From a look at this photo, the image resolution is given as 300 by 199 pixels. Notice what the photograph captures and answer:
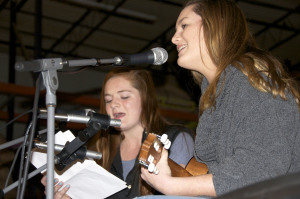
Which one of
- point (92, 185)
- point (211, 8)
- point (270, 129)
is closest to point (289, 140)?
point (270, 129)

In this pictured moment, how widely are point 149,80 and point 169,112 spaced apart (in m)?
5.41

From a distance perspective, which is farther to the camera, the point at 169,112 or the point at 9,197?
the point at 169,112

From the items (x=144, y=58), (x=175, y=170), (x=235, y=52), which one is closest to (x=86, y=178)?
(x=175, y=170)

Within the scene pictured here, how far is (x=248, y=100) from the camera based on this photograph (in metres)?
1.50

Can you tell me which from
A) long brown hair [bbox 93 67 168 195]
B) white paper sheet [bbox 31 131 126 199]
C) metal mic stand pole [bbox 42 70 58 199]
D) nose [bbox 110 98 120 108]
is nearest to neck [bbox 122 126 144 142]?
long brown hair [bbox 93 67 168 195]

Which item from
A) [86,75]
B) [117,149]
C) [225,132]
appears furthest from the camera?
[86,75]

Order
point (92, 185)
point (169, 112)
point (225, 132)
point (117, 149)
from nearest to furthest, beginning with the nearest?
point (225, 132) < point (92, 185) < point (117, 149) < point (169, 112)

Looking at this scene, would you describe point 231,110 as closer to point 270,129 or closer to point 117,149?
point 270,129

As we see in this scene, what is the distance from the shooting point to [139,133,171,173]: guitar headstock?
4.97 feet

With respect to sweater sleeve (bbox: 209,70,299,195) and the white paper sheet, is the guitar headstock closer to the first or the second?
sweater sleeve (bbox: 209,70,299,195)

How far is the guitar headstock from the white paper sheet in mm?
426

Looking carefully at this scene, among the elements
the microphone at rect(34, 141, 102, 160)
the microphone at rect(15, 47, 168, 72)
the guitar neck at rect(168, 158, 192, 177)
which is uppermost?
the microphone at rect(15, 47, 168, 72)

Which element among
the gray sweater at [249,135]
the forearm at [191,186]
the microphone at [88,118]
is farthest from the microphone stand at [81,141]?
the gray sweater at [249,135]

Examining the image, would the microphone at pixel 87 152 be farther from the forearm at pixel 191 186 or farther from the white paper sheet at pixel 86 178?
the white paper sheet at pixel 86 178
